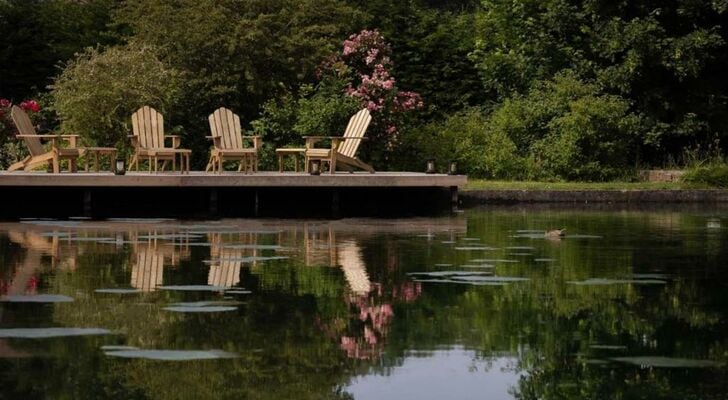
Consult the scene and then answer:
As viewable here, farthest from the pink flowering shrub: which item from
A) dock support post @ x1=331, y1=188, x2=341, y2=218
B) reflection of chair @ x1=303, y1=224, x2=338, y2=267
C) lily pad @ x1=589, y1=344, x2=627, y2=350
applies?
lily pad @ x1=589, y1=344, x2=627, y2=350

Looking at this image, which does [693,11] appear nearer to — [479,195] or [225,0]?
[479,195]

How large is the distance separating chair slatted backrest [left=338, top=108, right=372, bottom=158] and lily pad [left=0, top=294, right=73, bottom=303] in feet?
39.8

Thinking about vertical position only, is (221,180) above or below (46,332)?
above

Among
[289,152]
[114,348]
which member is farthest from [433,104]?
[114,348]

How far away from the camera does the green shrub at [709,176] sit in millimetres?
24234

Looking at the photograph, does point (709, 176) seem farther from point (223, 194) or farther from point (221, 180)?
point (221, 180)

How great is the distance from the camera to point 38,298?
9.99 metres

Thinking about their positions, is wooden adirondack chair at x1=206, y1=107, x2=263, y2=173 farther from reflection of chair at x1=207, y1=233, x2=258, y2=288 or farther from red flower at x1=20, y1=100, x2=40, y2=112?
reflection of chair at x1=207, y1=233, x2=258, y2=288

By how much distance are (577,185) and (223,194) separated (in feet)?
18.0

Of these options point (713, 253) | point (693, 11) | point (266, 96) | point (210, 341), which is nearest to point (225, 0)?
point (266, 96)

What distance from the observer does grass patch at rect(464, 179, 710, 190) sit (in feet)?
76.7

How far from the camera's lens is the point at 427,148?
25.6 meters

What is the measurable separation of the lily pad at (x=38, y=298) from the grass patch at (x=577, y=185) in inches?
524

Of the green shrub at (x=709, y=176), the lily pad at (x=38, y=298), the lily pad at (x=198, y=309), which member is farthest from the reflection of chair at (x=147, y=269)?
the green shrub at (x=709, y=176)
